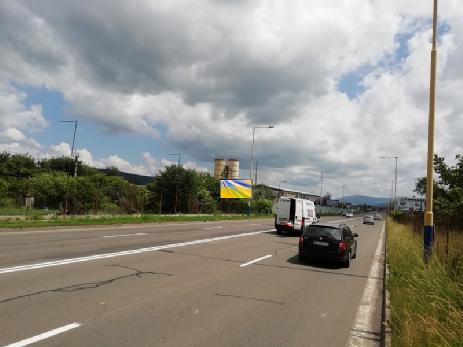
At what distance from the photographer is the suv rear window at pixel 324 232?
45.1 ft

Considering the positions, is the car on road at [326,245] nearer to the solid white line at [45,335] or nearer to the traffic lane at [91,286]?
the traffic lane at [91,286]

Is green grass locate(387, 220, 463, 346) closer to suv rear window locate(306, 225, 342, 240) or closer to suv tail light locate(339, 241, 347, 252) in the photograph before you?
suv tail light locate(339, 241, 347, 252)

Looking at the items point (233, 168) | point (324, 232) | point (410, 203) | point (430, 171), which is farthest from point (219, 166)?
point (430, 171)

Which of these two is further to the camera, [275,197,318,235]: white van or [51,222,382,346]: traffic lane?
[275,197,318,235]: white van

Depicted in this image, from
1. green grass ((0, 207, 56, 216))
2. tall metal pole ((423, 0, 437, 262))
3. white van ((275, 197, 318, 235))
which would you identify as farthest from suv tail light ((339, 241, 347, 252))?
green grass ((0, 207, 56, 216))

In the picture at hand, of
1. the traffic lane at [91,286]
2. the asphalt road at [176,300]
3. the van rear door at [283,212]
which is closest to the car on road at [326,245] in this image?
the asphalt road at [176,300]

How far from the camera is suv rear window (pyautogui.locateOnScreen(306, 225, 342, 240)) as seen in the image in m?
13.8

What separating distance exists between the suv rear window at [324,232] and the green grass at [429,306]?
10.2 ft

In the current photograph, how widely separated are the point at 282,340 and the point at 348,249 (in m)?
8.85

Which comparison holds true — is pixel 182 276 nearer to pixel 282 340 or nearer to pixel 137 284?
pixel 137 284

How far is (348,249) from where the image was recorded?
13938mm

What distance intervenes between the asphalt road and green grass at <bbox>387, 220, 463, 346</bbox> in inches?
19.5

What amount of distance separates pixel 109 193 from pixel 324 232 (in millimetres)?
24850

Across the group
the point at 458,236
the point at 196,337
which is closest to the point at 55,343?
the point at 196,337
